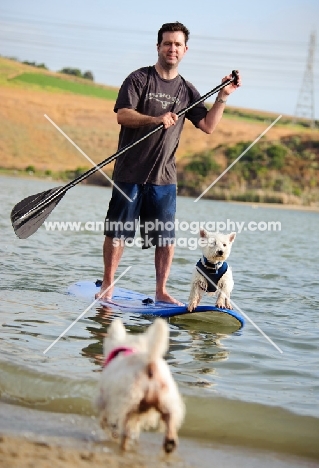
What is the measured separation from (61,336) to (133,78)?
2564 millimetres

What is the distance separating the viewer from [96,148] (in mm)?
70562

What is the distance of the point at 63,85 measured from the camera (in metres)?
86.8

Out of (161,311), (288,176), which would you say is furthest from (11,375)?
(288,176)

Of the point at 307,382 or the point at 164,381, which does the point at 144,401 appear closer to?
the point at 164,381

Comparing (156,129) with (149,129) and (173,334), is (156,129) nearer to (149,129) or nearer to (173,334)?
(149,129)

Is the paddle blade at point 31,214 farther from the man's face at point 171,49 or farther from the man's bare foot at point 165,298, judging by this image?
the man's face at point 171,49

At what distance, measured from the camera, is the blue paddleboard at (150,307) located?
23.6ft

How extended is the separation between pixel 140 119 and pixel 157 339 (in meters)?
4.03

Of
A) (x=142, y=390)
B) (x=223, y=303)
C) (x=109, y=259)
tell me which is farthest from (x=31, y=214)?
(x=142, y=390)

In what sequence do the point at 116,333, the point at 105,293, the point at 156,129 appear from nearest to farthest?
the point at 116,333 → the point at 156,129 → the point at 105,293

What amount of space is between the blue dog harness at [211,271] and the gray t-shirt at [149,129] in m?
0.94

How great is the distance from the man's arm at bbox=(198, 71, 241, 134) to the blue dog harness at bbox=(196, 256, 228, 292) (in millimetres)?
1372

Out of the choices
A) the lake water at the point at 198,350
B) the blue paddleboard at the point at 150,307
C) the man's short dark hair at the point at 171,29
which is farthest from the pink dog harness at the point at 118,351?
the man's short dark hair at the point at 171,29

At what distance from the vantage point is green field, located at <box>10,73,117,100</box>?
276 ft
